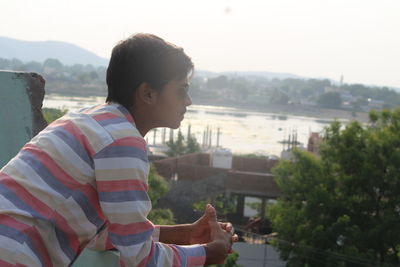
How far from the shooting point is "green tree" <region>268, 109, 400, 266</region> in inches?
413

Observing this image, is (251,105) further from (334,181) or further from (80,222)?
(80,222)

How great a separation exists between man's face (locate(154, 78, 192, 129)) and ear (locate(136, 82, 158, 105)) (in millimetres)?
13

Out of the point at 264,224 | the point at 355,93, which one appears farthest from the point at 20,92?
the point at 355,93

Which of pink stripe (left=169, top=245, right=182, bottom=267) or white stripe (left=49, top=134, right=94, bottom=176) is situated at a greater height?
white stripe (left=49, top=134, right=94, bottom=176)

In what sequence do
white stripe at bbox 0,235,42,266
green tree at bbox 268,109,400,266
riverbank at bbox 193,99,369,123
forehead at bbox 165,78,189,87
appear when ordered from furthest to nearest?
1. riverbank at bbox 193,99,369,123
2. green tree at bbox 268,109,400,266
3. forehead at bbox 165,78,189,87
4. white stripe at bbox 0,235,42,266

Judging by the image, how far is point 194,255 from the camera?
120cm

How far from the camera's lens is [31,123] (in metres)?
1.56

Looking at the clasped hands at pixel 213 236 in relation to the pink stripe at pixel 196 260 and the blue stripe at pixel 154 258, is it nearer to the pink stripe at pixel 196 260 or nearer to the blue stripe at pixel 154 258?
the pink stripe at pixel 196 260

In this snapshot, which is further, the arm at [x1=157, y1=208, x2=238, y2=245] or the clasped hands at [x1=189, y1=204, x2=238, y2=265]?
the arm at [x1=157, y1=208, x2=238, y2=245]

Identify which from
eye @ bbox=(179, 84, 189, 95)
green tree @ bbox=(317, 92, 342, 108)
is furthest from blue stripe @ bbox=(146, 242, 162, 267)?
green tree @ bbox=(317, 92, 342, 108)

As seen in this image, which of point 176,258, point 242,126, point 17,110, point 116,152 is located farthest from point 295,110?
point 116,152

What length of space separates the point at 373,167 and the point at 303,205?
5.42 ft

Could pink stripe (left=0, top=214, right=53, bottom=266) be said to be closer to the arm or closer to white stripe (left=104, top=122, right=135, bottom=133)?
white stripe (left=104, top=122, right=135, bottom=133)

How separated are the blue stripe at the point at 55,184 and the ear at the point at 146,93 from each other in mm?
245
